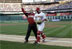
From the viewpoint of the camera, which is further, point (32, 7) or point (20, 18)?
point (32, 7)

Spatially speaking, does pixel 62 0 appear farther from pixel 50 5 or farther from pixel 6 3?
pixel 6 3

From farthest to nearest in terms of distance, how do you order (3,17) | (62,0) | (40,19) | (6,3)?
1. (6,3)
2. (62,0)
3. (3,17)
4. (40,19)

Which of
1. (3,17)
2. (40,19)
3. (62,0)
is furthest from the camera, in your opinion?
(62,0)

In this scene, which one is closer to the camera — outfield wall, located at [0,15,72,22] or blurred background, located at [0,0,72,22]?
outfield wall, located at [0,15,72,22]

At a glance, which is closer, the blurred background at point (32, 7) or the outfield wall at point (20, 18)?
the outfield wall at point (20, 18)

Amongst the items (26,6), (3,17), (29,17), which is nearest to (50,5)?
(26,6)

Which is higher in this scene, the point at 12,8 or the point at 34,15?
the point at 34,15

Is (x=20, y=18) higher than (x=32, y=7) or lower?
higher

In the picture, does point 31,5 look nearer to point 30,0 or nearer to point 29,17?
point 30,0

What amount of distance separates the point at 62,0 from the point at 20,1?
62.4ft

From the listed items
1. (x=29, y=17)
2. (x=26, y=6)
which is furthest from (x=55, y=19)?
(x=29, y=17)

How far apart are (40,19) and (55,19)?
53452 millimetres

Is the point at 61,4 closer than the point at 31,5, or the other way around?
the point at 61,4

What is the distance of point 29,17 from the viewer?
1219 cm
